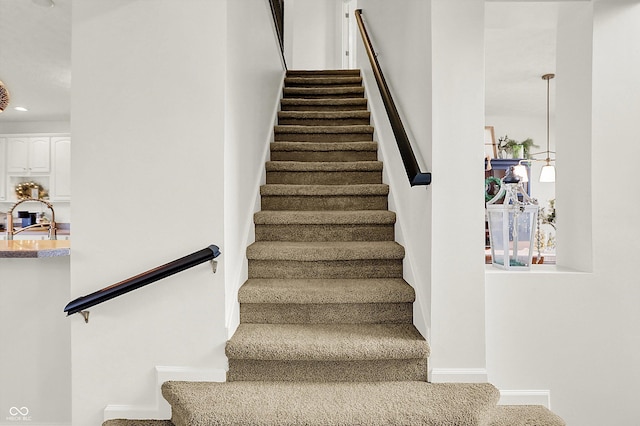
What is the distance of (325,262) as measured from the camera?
83.9 inches

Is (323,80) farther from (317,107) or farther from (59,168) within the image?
(59,168)

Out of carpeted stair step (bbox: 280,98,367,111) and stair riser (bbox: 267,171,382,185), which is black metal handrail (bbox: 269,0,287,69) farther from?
stair riser (bbox: 267,171,382,185)

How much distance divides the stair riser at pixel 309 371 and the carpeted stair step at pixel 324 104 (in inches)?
103

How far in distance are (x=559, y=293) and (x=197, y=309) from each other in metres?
1.68

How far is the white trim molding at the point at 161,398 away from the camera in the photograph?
1.63 m

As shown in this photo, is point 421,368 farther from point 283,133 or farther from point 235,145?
point 283,133

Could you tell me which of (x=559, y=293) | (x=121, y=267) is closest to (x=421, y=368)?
(x=559, y=293)

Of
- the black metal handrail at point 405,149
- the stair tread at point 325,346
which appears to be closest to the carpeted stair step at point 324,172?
the black metal handrail at point 405,149

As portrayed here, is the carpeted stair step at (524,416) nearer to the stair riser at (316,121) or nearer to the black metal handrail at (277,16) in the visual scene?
the stair riser at (316,121)

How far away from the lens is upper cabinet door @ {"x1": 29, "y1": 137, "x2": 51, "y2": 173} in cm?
598

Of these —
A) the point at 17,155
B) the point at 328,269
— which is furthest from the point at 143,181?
the point at 17,155

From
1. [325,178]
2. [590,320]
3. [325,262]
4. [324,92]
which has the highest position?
[324,92]

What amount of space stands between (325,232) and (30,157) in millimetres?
5914

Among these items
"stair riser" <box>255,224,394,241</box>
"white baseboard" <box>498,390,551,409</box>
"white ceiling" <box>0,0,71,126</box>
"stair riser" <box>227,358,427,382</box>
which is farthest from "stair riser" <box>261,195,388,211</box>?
"white ceiling" <box>0,0,71,126</box>
